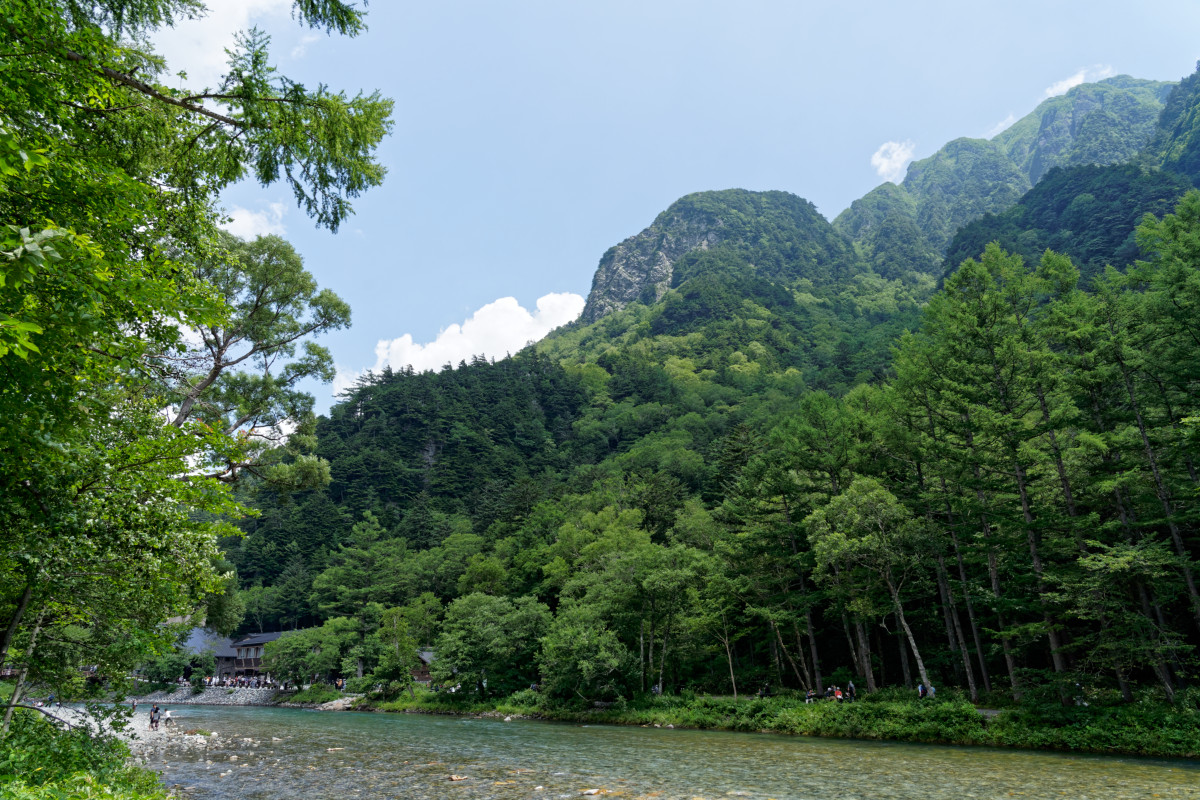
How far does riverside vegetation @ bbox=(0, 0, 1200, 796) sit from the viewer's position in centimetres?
628

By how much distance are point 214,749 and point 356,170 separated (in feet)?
88.2

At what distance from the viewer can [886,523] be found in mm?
26438

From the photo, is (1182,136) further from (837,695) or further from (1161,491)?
(837,695)

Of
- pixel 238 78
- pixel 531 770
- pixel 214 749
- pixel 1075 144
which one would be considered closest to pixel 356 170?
pixel 238 78

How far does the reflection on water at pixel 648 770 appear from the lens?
14.2m

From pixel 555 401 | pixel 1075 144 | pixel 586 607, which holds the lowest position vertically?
pixel 586 607

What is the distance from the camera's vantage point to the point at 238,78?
276 inches

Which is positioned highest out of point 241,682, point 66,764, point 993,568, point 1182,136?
point 1182,136

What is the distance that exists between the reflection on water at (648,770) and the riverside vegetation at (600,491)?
390 cm

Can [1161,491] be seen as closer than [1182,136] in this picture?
Yes

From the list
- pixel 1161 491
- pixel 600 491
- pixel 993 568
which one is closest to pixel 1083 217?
pixel 600 491

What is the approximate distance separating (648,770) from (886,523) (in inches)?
620

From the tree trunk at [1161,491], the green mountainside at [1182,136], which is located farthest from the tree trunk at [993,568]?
the green mountainside at [1182,136]

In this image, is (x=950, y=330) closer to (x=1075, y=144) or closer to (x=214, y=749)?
(x=214, y=749)
